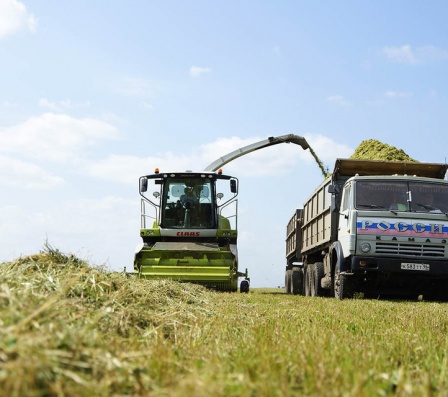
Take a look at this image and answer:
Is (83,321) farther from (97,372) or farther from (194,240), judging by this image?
(194,240)

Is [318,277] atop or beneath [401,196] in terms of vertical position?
beneath

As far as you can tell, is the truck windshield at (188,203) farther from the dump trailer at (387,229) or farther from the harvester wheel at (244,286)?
the dump trailer at (387,229)

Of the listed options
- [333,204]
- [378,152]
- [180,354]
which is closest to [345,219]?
[333,204]

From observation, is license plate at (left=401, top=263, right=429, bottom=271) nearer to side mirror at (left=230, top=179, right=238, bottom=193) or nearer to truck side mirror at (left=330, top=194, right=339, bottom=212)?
truck side mirror at (left=330, top=194, right=339, bottom=212)

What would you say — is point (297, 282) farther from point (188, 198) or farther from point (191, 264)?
point (191, 264)

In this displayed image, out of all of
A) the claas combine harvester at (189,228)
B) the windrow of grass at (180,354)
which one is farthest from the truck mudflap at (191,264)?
the windrow of grass at (180,354)

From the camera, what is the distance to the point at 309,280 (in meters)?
17.5

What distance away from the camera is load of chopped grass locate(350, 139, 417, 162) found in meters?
16.7

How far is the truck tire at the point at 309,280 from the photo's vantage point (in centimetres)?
1711

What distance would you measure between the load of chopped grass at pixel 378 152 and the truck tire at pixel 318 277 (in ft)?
10.3

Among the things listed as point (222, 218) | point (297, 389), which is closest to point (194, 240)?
point (222, 218)

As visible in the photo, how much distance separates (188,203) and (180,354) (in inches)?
524

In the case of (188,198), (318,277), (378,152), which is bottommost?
(318,277)

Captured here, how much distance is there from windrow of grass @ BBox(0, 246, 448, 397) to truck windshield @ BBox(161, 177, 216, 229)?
10.4 meters
